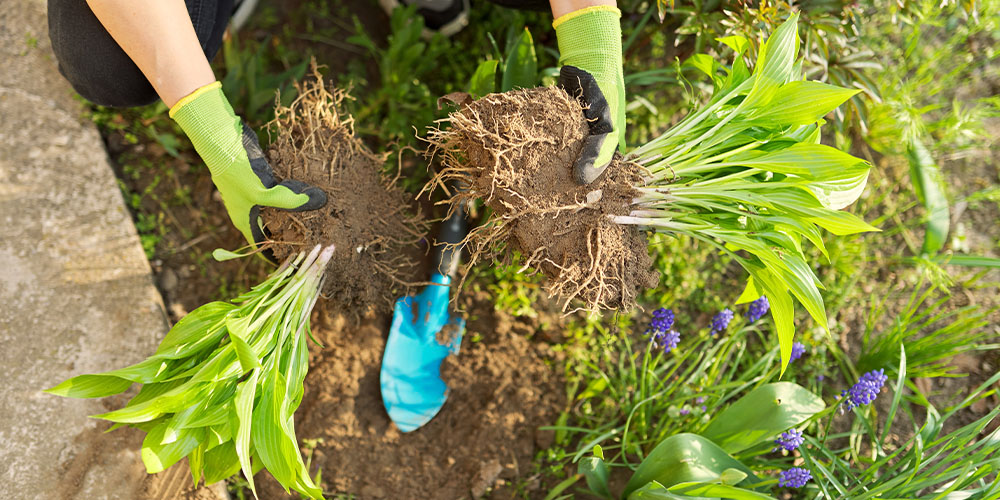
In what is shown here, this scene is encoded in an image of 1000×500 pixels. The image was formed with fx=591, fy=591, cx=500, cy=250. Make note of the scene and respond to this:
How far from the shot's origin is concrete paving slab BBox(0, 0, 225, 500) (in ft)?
4.49

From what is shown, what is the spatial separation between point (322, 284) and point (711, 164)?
35.9 inches

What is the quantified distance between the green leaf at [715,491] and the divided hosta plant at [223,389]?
68 cm

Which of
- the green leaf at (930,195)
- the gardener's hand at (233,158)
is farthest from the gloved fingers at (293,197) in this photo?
the green leaf at (930,195)

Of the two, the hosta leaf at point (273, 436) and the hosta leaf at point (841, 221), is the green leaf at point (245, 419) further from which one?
the hosta leaf at point (841, 221)

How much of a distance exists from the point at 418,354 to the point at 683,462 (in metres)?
0.72

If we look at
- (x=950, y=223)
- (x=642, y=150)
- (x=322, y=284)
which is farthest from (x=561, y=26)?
(x=950, y=223)

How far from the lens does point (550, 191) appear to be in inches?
46.4

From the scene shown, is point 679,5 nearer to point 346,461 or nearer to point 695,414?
point 695,414

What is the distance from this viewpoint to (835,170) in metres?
1.15

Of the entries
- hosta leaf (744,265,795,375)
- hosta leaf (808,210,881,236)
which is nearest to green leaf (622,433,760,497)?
hosta leaf (744,265,795,375)

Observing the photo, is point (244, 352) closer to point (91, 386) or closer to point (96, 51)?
point (91, 386)

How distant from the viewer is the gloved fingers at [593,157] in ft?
3.79

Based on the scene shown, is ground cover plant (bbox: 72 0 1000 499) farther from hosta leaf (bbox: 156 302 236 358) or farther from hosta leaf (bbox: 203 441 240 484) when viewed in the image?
hosta leaf (bbox: 156 302 236 358)

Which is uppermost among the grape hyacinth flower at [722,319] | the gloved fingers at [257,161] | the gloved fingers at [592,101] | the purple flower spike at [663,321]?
the gloved fingers at [257,161]
